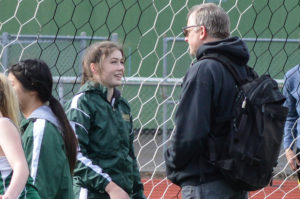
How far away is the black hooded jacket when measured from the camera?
113 inches

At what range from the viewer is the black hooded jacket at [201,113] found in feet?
9.43

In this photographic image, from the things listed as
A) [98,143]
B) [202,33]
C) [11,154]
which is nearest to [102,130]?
[98,143]

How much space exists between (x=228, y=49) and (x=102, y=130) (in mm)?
743

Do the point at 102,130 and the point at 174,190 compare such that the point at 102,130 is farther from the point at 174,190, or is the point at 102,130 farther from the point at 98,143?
the point at 174,190

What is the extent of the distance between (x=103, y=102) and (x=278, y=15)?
6.22 meters

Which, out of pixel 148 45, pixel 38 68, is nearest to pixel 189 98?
pixel 38 68

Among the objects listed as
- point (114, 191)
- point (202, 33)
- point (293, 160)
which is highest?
point (202, 33)

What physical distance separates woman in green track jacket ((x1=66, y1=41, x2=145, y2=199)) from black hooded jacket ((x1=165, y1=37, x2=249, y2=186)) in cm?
45

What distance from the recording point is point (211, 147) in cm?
290

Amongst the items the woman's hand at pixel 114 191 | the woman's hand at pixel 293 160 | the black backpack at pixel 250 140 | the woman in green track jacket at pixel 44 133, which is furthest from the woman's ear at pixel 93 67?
the woman's hand at pixel 293 160

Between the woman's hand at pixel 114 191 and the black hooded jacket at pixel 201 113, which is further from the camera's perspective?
the woman's hand at pixel 114 191

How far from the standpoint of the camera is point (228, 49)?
2.98m

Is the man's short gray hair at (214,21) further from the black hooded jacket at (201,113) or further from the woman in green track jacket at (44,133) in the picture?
the woman in green track jacket at (44,133)

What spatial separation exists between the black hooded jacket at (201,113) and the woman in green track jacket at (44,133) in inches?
16.3
